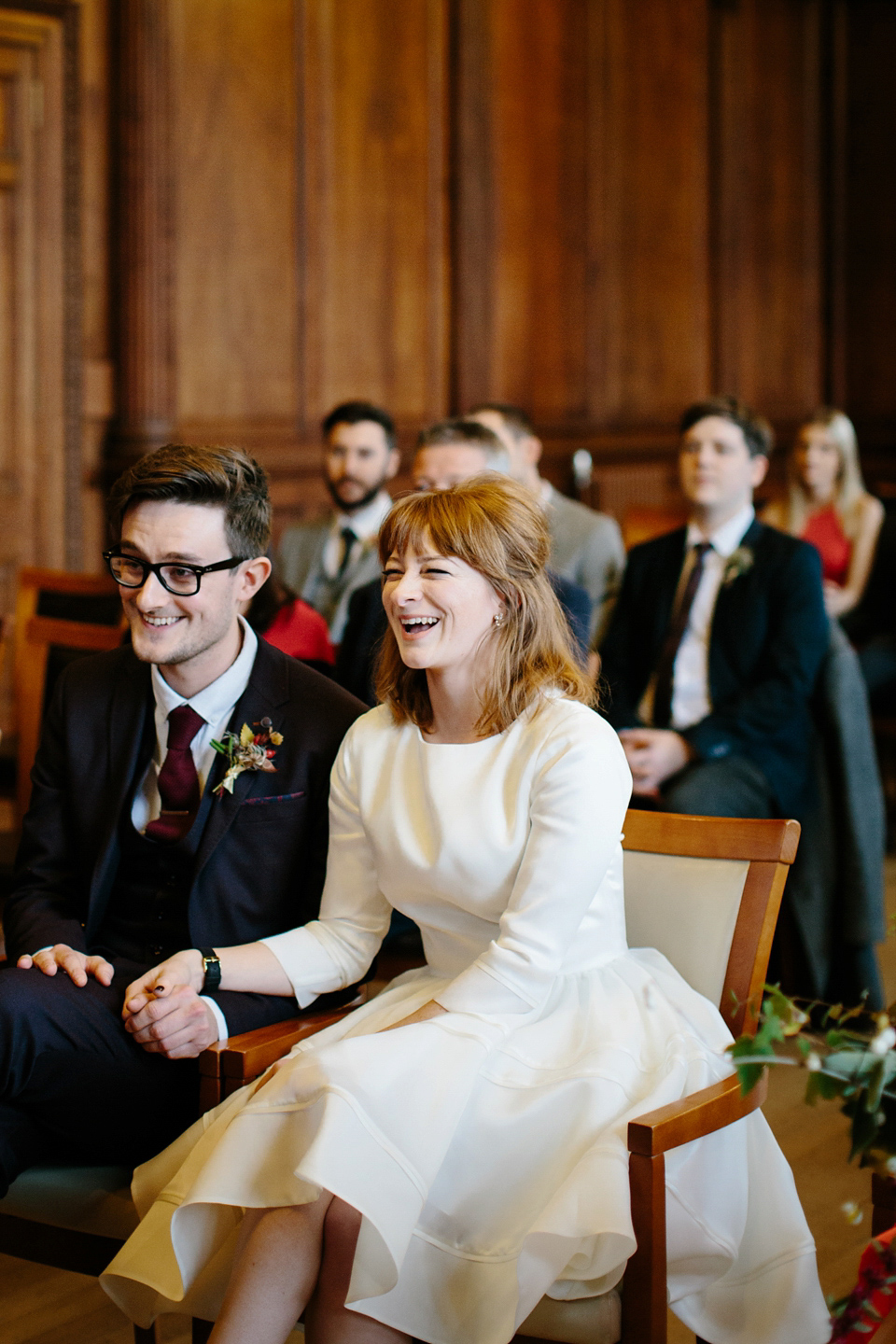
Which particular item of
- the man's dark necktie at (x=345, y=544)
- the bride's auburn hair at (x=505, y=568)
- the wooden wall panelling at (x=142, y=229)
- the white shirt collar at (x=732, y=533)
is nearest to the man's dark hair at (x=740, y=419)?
the white shirt collar at (x=732, y=533)

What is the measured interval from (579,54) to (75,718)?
20.3 ft

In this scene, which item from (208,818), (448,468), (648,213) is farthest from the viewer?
(648,213)

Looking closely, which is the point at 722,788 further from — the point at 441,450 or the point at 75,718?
the point at 75,718

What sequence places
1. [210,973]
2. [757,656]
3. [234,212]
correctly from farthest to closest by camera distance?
[234,212] < [757,656] < [210,973]

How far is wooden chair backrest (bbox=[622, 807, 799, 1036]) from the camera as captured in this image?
2.00 metres

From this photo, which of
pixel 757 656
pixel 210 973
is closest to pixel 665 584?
pixel 757 656

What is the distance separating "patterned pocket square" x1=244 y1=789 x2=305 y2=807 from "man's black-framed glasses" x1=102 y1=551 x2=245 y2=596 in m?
0.31

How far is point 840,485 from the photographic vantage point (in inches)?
235

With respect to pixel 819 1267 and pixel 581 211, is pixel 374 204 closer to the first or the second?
pixel 581 211

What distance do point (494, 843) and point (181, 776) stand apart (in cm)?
51

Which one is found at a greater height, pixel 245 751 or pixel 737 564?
pixel 737 564

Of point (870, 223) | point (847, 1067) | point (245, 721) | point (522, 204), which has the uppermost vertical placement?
point (870, 223)

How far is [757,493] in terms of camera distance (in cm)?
827

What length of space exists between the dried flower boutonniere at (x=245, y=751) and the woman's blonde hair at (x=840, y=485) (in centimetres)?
419
